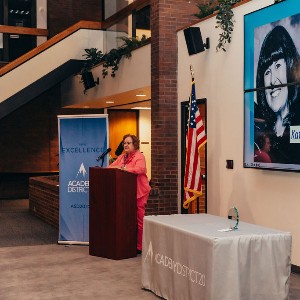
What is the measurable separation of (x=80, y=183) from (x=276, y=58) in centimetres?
302

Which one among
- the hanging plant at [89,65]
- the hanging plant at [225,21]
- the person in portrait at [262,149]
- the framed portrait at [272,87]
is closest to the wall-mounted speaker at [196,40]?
the hanging plant at [225,21]

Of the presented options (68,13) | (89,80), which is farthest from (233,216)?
(68,13)

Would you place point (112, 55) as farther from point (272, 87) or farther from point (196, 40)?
point (272, 87)

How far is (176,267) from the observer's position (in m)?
4.58

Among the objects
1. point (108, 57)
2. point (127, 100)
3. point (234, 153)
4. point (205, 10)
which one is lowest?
point (234, 153)

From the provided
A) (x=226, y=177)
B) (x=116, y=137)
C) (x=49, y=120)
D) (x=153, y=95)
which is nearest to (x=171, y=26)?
(x=153, y=95)

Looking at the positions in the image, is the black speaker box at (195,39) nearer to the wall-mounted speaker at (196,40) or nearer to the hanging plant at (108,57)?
the wall-mounted speaker at (196,40)

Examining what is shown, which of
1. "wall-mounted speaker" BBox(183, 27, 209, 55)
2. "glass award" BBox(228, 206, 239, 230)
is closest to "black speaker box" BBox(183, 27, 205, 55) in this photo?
"wall-mounted speaker" BBox(183, 27, 209, 55)

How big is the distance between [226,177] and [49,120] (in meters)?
8.62

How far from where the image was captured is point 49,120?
14914 millimetres

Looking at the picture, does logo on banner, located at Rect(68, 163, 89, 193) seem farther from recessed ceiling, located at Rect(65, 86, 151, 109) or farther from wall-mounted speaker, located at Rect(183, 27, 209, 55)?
recessed ceiling, located at Rect(65, 86, 151, 109)

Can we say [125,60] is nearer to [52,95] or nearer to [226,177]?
[226,177]

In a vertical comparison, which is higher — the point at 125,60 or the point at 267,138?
the point at 125,60

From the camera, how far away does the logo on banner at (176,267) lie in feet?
14.0
